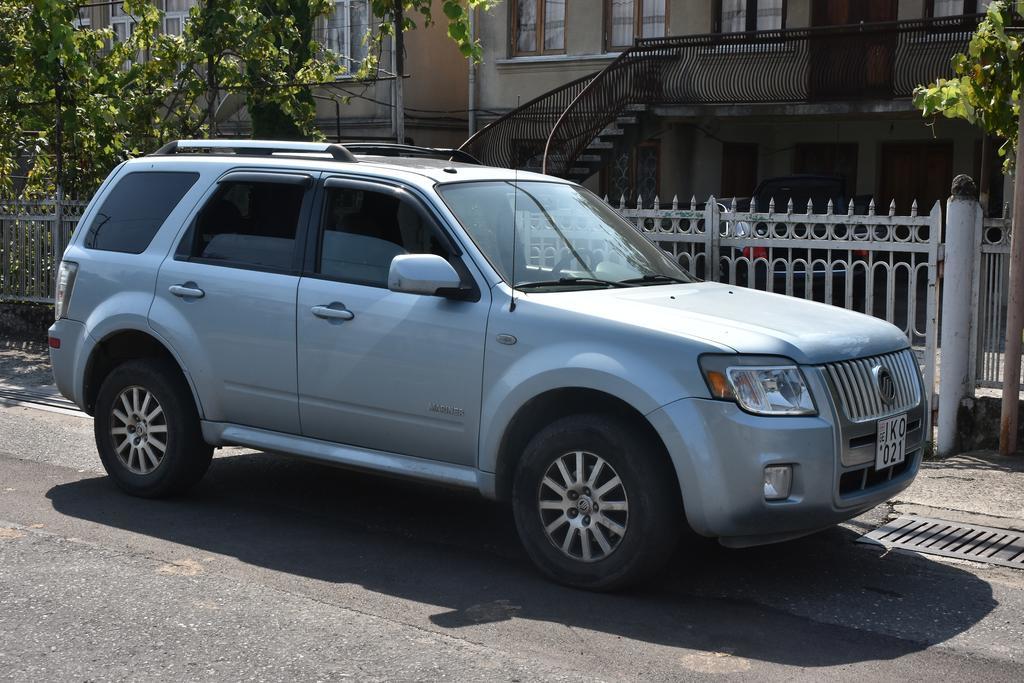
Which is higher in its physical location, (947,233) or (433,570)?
(947,233)

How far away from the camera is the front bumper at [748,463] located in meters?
5.33

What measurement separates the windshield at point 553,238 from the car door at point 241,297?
3.26 feet

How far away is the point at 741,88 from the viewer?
69.8ft

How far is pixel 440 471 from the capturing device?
6.21 meters

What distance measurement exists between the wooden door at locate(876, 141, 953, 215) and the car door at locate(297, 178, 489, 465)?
18.0 m

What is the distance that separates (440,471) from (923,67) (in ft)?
51.2

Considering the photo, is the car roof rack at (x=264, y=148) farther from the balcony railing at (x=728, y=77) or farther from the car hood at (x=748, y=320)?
the balcony railing at (x=728, y=77)

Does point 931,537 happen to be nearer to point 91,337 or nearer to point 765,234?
point 765,234

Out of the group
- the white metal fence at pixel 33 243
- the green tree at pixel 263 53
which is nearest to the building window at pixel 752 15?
the green tree at pixel 263 53

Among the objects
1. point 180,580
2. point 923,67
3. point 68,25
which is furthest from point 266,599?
point 923,67

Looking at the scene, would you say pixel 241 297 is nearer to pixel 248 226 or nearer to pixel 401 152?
pixel 248 226

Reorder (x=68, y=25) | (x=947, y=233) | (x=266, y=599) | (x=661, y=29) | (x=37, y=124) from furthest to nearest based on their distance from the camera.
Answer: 1. (x=661, y=29)
2. (x=37, y=124)
3. (x=68, y=25)
4. (x=947, y=233)
5. (x=266, y=599)

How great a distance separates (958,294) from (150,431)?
5246 mm

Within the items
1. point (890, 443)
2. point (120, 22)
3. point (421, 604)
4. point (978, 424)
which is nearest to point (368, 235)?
point (421, 604)
